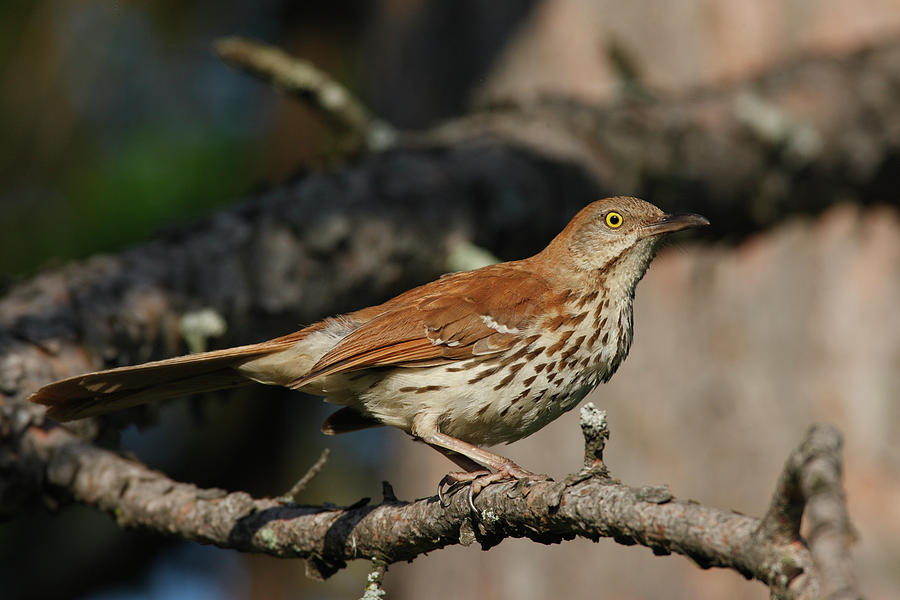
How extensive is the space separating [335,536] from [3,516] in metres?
1.38

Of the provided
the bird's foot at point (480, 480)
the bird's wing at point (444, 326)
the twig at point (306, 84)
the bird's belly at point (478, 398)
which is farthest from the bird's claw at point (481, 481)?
the twig at point (306, 84)

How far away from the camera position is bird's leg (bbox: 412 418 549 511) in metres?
2.83

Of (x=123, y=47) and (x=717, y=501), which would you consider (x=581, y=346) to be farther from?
(x=123, y=47)

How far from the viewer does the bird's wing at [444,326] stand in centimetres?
356

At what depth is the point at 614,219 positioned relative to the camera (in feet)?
13.0

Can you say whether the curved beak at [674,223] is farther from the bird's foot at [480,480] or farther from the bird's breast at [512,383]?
the bird's foot at [480,480]

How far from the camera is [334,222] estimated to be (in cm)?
445

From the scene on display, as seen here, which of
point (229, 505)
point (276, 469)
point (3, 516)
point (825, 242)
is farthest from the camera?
point (276, 469)

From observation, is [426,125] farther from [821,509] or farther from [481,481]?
[821,509]

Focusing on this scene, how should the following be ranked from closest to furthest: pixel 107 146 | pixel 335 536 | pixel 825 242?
1. pixel 335 536
2. pixel 825 242
3. pixel 107 146

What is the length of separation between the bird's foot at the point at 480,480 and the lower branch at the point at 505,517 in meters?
0.02

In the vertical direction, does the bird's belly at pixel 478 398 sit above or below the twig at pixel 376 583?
above

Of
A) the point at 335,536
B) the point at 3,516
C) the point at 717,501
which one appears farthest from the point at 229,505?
the point at 717,501

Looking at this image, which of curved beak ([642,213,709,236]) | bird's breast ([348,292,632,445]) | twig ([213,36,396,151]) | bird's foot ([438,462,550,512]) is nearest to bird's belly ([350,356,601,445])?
bird's breast ([348,292,632,445])
